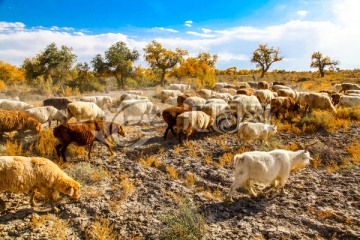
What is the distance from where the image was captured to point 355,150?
26.8 feet

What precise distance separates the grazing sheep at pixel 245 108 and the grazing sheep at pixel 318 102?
2.93 meters

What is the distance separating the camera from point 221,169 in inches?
298

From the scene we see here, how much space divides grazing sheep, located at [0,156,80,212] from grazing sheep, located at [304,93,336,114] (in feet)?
41.2

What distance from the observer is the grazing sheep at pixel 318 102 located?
13195mm

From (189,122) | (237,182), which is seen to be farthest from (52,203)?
(189,122)

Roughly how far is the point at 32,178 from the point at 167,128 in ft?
19.3

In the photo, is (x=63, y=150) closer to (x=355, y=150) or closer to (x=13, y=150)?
(x=13, y=150)

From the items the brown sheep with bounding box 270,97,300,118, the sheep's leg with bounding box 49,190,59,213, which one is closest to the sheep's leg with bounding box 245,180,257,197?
the sheep's leg with bounding box 49,190,59,213

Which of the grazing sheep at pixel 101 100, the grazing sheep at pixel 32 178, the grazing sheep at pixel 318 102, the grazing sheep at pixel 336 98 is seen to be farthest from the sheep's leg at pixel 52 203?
the grazing sheep at pixel 336 98

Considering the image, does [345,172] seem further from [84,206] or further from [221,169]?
[84,206]

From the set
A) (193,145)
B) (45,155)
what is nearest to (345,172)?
(193,145)

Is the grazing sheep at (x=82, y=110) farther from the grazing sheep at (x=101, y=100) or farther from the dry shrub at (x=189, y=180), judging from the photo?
the dry shrub at (x=189, y=180)

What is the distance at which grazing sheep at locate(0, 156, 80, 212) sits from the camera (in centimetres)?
489

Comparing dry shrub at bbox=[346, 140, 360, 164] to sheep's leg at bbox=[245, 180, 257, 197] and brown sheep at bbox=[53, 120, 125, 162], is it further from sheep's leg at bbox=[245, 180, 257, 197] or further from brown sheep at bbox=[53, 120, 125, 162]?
brown sheep at bbox=[53, 120, 125, 162]
